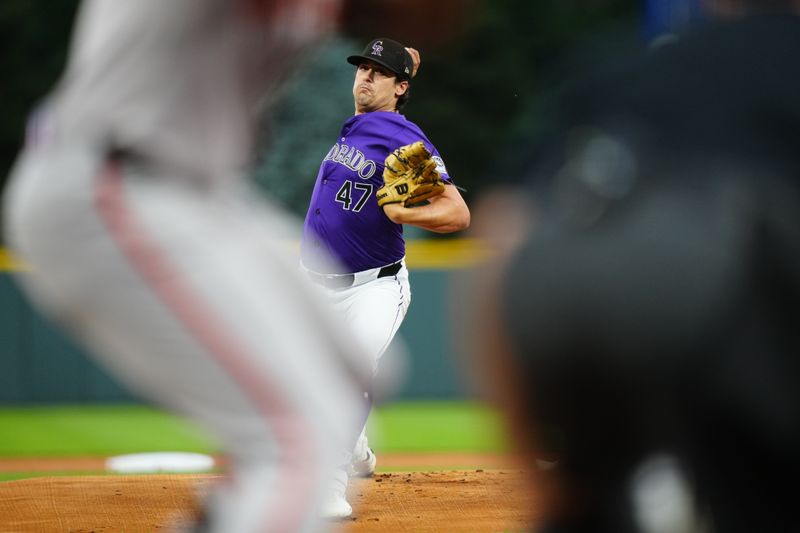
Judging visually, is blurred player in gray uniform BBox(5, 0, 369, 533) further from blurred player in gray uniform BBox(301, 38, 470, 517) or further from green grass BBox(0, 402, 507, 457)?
green grass BBox(0, 402, 507, 457)

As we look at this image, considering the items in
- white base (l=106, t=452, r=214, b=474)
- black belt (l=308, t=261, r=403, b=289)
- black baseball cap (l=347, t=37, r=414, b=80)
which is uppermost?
black baseball cap (l=347, t=37, r=414, b=80)

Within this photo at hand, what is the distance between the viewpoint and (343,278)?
6.21 metres

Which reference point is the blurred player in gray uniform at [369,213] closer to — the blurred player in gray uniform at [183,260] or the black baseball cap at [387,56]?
the black baseball cap at [387,56]

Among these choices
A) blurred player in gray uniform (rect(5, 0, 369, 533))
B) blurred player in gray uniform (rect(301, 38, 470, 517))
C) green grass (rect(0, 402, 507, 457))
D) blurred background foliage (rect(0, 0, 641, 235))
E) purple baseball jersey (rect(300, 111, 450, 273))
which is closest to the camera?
blurred player in gray uniform (rect(5, 0, 369, 533))

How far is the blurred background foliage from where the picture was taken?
74.0 feet

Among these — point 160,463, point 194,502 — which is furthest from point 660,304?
point 160,463

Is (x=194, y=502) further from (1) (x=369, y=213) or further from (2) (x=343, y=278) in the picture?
(1) (x=369, y=213)

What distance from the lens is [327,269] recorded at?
6227mm

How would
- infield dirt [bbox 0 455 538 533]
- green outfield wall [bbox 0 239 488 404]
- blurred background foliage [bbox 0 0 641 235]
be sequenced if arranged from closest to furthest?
infield dirt [bbox 0 455 538 533]
green outfield wall [bbox 0 239 488 404]
blurred background foliage [bbox 0 0 641 235]

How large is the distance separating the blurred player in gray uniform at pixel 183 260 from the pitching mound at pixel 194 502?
297 centimetres

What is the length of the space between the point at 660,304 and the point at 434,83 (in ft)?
99.6

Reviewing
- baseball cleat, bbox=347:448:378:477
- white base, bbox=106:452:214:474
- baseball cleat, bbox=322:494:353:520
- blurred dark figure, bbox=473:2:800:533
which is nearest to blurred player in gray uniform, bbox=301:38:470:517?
baseball cleat, bbox=347:448:378:477

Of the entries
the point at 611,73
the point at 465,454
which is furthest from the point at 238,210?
the point at 465,454

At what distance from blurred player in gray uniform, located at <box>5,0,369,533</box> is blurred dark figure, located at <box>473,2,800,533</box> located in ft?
1.46
